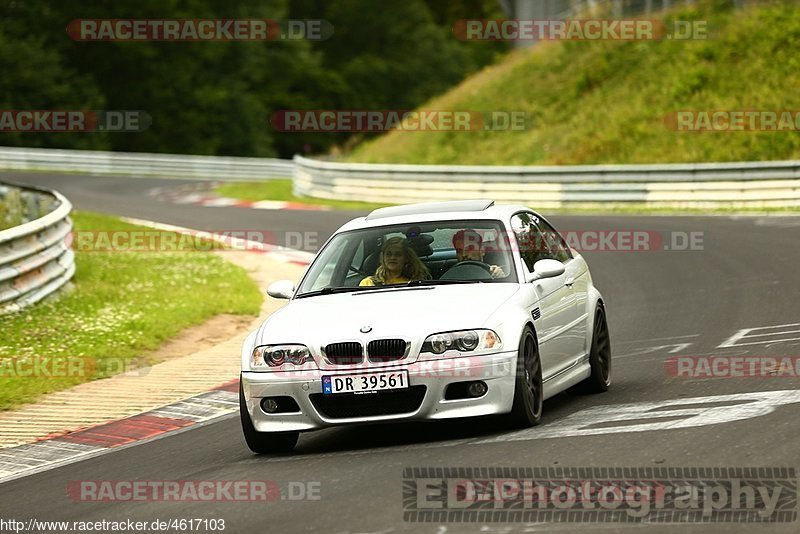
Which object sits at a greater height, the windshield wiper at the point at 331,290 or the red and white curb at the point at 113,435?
the windshield wiper at the point at 331,290

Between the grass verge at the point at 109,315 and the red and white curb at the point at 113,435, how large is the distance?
4.61ft

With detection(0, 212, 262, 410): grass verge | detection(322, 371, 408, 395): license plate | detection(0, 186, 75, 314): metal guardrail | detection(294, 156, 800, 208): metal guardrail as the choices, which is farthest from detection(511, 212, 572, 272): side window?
detection(294, 156, 800, 208): metal guardrail

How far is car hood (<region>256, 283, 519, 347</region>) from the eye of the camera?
8.04m

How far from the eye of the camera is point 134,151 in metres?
68.4

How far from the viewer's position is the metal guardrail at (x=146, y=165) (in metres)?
46.5

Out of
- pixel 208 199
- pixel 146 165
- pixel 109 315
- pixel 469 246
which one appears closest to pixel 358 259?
pixel 469 246

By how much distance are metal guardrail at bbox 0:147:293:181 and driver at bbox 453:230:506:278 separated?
37097 millimetres

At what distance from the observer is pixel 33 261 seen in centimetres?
1523

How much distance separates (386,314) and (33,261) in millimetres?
8091

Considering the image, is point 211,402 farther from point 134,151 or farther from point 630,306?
point 134,151

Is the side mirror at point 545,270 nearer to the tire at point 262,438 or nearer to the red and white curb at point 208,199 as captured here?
the tire at point 262,438

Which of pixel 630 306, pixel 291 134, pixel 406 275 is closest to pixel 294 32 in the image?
pixel 291 134

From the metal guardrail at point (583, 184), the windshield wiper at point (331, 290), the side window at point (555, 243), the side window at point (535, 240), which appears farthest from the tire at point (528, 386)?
the metal guardrail at point (583, 184)

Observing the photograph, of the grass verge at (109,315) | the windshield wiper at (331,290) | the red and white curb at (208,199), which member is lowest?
the red and white curb at (208,199)
